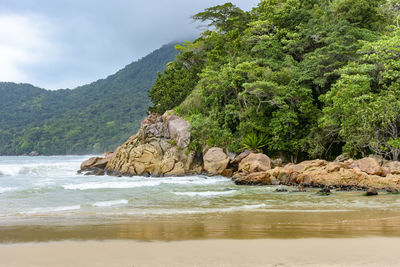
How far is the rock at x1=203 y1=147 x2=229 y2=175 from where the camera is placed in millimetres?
22094

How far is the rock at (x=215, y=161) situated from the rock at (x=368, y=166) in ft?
28.3

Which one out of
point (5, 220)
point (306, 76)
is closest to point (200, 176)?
point (306, 76)

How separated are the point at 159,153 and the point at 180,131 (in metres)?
2.39

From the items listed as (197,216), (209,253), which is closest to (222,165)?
(197,216)

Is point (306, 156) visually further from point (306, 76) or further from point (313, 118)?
point (306, 76)

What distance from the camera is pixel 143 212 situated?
9.30m

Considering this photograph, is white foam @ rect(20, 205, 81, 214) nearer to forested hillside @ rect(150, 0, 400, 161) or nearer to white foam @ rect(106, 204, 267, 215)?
white foam @ rect(106, 204, 267, 215)

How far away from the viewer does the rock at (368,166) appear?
1458 centimetres

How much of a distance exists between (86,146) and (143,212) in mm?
80774

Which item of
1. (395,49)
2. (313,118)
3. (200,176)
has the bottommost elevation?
(200,176)

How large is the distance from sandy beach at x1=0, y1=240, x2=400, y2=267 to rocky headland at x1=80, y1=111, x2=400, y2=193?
9.29 meters

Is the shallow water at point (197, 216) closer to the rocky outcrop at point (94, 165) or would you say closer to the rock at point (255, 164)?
the rock at point (255, 164)

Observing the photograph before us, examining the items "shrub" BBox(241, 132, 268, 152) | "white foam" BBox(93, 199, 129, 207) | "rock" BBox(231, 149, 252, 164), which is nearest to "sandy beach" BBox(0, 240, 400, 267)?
"white foam" BBox(93, 199, 129, 207)

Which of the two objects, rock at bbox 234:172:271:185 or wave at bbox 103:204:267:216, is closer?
wave at bbox 103:204:267:216
